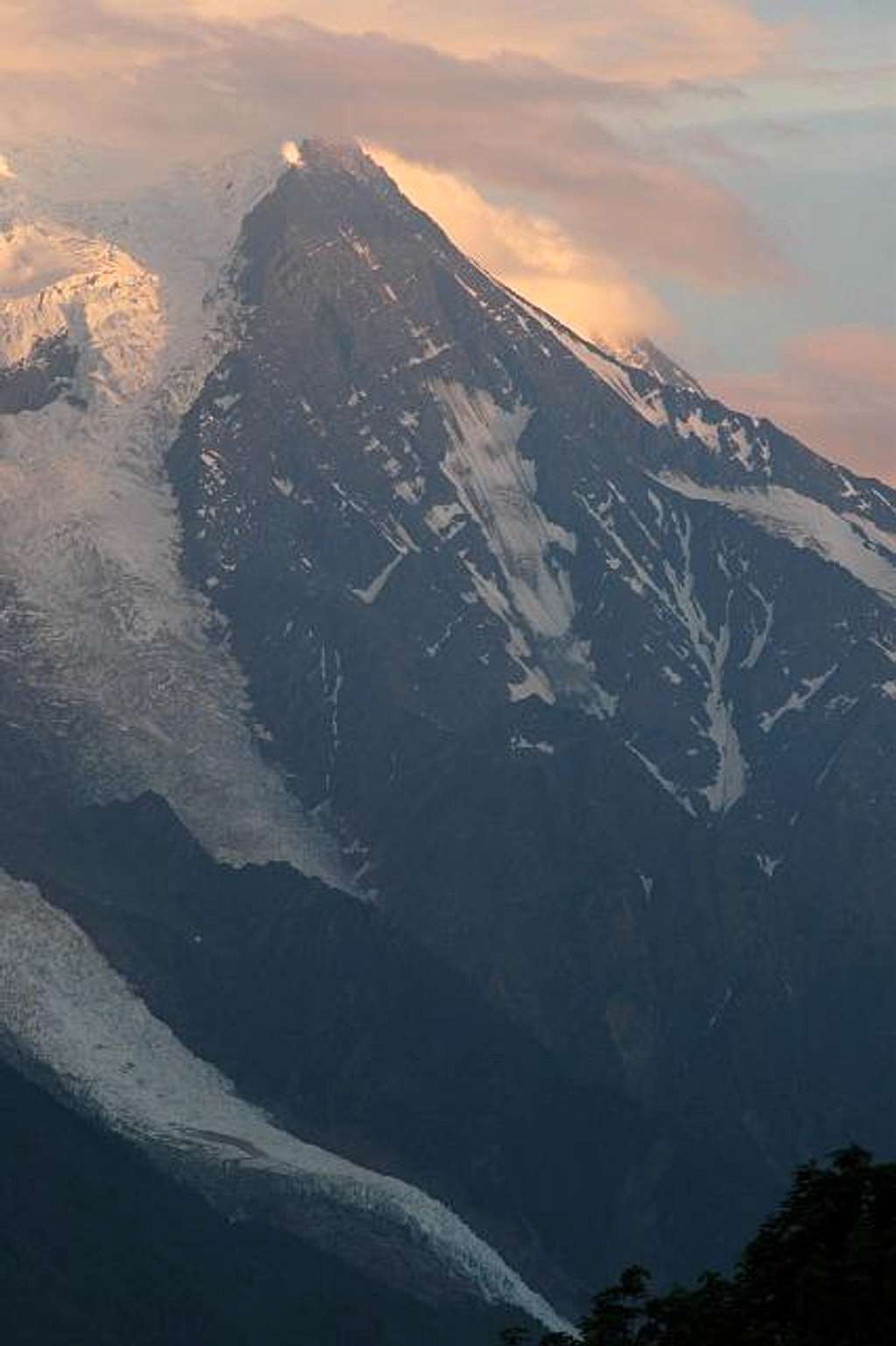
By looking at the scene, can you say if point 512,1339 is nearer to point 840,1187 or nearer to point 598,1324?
point 598,1324

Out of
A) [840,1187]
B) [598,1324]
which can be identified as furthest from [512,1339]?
[840,1187]

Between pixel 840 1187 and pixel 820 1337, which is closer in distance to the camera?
pixel 820 1337

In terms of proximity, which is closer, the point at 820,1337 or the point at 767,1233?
the point at 820,1337

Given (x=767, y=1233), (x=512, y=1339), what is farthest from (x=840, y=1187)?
(x=512, y=1339)

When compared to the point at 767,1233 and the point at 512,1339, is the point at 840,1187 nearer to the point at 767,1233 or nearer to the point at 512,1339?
the point at 767,1233

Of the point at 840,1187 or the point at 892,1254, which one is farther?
the point at 840,1187
